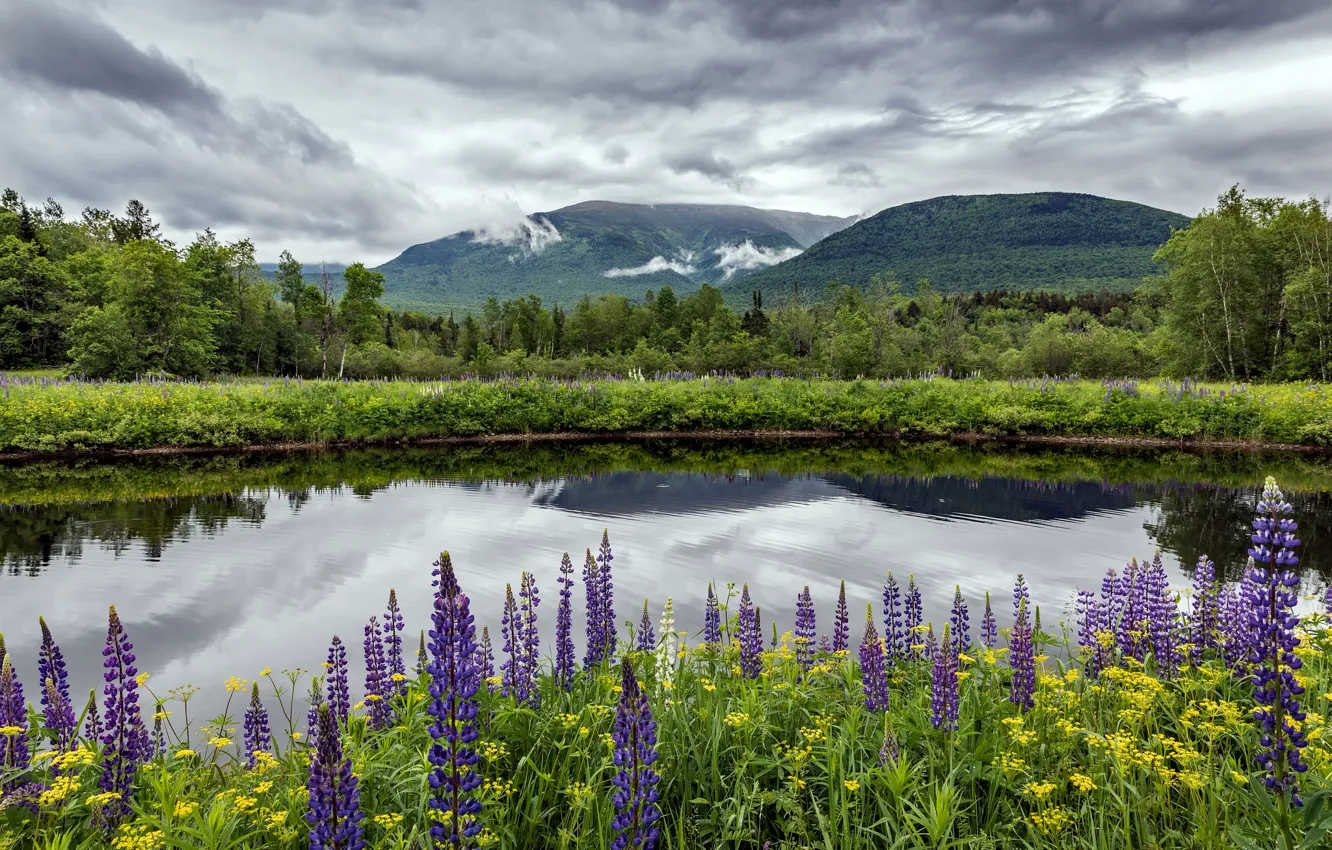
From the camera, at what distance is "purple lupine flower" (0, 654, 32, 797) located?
303 cm

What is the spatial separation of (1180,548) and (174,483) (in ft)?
71.5

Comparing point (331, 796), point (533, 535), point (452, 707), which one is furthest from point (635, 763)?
point (533, 535)

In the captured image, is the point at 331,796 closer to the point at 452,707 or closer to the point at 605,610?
the point at 452,707

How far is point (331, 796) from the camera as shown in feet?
7.06

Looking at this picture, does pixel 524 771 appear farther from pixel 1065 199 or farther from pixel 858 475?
pixel 1065 199

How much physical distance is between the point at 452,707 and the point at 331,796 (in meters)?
0.44

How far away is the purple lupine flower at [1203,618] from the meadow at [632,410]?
22534mm

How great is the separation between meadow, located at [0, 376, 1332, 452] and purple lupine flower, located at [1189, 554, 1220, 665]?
22.5m

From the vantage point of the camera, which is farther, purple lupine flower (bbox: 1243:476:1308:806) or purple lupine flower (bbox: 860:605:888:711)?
purple lupine flower (bbox: 860:605:888:711)

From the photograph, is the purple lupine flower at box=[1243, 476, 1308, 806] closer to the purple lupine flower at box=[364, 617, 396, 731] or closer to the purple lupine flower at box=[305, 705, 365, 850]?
the purple lupine flower at box=[305, 705, 365, 850]

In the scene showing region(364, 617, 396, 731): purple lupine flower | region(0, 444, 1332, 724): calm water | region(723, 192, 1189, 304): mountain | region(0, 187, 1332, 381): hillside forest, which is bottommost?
region(0, 444, 1332, 724): calm water

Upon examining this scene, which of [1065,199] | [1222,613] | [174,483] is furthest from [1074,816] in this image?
[1065,199]

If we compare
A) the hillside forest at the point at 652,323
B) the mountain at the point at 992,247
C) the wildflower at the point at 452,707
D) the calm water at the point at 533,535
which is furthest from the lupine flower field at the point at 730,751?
the mountain at the point at 992,247

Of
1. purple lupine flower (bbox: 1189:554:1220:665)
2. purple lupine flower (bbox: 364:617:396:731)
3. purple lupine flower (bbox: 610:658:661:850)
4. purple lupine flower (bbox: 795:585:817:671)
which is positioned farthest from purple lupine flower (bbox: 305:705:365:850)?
purple lupine flower (bbox: 1189:554:1220:665)
